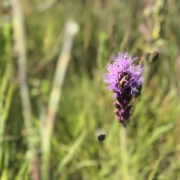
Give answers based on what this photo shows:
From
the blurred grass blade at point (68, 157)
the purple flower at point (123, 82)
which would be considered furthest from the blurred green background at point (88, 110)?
the purple flower at point (123, 82)

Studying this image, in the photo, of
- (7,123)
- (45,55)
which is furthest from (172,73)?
(45,55)

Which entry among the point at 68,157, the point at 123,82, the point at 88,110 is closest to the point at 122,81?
the point at 123,82

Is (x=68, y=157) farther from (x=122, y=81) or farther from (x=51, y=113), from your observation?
(x=122, y=81)

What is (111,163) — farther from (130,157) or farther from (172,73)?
(172,73)

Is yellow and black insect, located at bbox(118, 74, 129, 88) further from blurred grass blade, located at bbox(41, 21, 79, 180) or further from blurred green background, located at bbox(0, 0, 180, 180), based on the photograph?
blurred grass blade, located at bbox(41, 21, 79, 180)

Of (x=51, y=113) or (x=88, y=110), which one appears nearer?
(x=51, y=113)

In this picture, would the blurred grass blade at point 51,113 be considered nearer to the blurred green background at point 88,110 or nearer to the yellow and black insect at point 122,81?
the blurred green background at point 88,110
